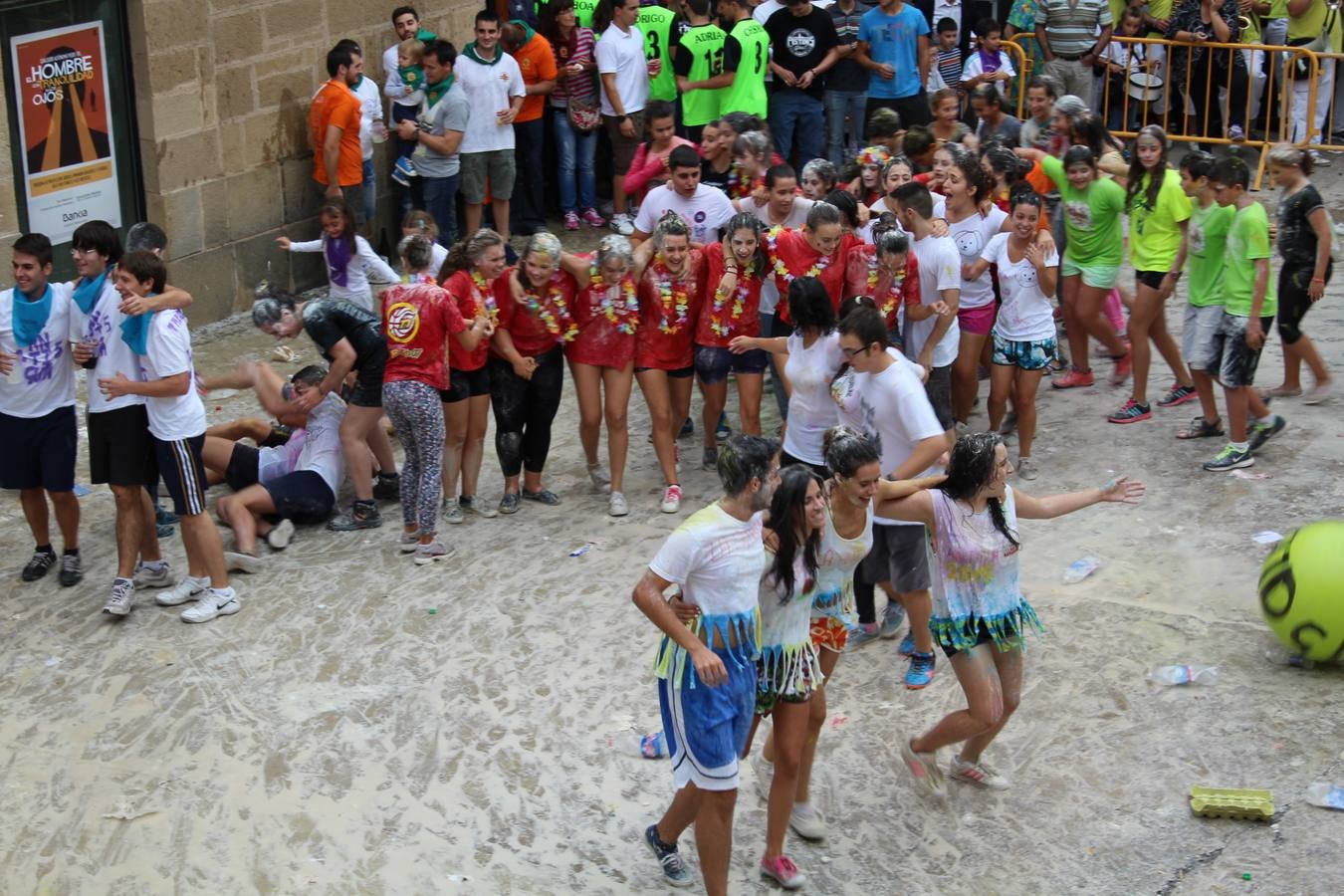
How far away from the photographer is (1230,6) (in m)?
14.2

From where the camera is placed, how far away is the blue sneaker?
24.2ft

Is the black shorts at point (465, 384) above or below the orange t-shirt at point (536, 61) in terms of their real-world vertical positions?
below

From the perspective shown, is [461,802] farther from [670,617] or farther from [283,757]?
[670,617]

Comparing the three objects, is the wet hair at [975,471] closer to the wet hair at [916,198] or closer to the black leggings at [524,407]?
the wet hair at [916,198]

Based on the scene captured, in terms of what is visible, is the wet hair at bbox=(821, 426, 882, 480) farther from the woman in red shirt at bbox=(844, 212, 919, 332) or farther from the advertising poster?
the advertising poster

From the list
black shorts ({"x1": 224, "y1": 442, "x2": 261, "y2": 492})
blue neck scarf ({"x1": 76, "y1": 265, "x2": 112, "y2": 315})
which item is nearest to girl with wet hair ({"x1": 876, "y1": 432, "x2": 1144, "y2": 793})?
blue neck scarf ({"x1": 76, "y1": 265, "x2": 112, "y2": 315})

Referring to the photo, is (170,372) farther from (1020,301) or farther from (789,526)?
(1020,301)

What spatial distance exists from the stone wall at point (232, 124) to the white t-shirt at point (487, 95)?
30.7 inches

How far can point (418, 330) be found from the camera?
27.5 ft

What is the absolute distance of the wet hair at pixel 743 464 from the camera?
18.4 ft

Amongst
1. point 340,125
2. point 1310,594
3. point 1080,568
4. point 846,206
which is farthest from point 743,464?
point 340,125

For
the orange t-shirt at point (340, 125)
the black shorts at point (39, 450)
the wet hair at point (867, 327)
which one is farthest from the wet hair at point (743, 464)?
the orange t-shirt at point (340, 125)

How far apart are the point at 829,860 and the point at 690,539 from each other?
1.59m

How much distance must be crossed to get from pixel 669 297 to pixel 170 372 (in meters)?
2.70
